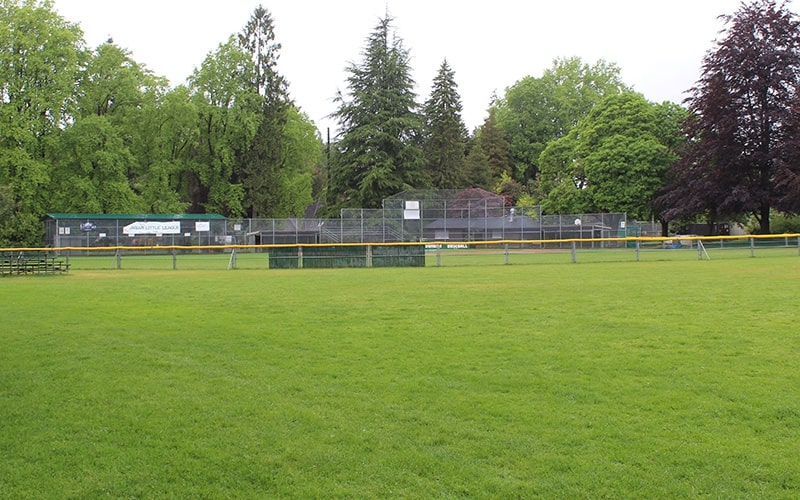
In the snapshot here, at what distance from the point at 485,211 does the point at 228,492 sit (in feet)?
137

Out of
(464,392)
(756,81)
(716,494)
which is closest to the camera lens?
(716,494)

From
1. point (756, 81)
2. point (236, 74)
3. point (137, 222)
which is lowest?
point (137, 222)

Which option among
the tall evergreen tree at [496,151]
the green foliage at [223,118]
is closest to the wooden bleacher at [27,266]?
the green foliage at [223,118]

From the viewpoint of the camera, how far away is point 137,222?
45.1 m

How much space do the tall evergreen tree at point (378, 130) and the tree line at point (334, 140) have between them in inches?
6.2

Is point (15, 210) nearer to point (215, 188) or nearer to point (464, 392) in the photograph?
point (215, 188)

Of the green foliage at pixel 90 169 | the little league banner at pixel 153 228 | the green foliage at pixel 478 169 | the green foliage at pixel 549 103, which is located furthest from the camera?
the green foliage at pixel 549 103

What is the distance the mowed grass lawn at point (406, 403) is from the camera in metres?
3.88

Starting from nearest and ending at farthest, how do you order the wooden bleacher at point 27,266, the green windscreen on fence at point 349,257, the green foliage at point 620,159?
the wooden bleacher at point 27,266, the green windscreen on fence at point 349,257, the green foliage at point 620,159

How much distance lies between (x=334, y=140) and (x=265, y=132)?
7254 mm

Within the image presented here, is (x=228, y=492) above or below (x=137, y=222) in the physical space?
below

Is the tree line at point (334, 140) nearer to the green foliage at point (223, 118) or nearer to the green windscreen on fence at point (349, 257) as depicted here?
the green foliage at point (223, 118)

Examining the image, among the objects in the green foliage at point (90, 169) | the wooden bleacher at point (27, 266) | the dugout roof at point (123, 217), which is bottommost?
the wooden bleacher at point (27, 266)

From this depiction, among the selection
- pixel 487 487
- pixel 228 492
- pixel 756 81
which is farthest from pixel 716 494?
pixel 756 81
